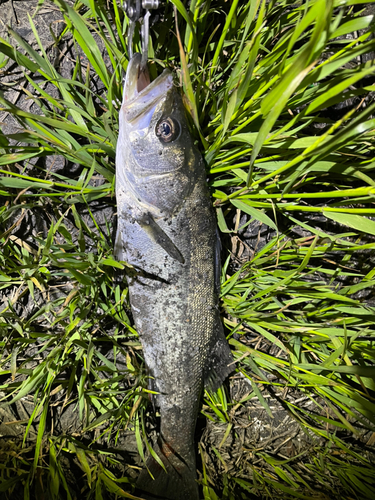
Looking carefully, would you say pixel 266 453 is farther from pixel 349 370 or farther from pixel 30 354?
pixel 30 354

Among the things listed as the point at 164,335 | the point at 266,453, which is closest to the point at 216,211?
the point at 164,335

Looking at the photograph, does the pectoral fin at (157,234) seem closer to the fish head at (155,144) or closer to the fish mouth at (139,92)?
the fish head at (155,144)

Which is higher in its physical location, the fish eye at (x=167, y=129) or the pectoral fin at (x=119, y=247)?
the fish eye at (x=167, y=129)

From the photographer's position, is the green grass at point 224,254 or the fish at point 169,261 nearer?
the fish at point 169,261

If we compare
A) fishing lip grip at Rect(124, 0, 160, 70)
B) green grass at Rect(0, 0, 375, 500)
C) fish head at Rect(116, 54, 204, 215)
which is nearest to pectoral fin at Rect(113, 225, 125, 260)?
green grass at Rect(0, 0, 375, 500)

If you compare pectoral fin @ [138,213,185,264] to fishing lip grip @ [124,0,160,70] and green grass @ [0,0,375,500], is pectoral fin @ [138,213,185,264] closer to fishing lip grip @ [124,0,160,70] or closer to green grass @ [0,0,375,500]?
green grass @ [0,0,375,500]

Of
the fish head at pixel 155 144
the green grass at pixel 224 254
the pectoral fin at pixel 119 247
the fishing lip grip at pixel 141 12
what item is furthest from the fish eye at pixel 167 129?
the pectoral fin at pixel 119 247

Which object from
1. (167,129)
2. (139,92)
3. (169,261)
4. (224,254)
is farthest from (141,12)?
(224,254)
